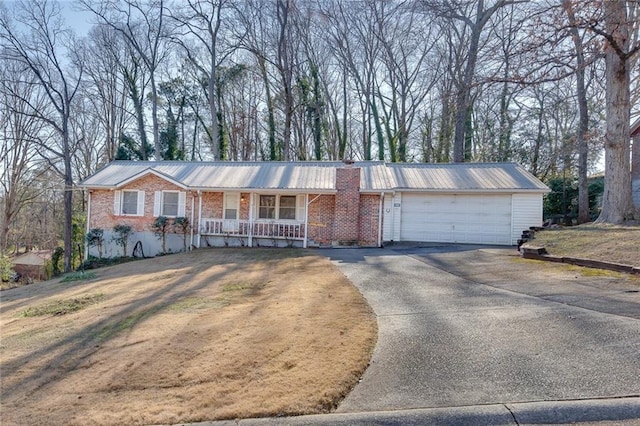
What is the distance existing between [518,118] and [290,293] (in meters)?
24.4

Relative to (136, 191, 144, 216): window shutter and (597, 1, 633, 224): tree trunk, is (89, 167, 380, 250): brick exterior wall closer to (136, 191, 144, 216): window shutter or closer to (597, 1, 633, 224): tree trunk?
(136, 191, 144, 216): window shutter

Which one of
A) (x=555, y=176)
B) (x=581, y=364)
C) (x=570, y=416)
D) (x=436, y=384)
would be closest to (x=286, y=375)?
(x=436, y=384)

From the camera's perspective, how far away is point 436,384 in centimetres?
333

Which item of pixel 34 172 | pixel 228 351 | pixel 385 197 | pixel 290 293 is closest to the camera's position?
pixel 228 351

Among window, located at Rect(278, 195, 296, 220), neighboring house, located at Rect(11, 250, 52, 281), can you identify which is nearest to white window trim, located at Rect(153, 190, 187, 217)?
window, located at Rect(278, 195, 296, 220)

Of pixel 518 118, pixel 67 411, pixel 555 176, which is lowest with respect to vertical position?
pixel 67 411

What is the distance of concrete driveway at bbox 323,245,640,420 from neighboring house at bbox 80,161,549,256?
8.05 m

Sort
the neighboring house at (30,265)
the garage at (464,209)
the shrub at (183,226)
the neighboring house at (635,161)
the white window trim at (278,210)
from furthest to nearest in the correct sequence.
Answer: the neighboring house at (30,265), the neighboring house at (635,161), the white window trim at (278,210), the shrub at (183,226), the garage at (464,209)

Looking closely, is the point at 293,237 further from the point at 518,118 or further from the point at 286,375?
the point at 518,118

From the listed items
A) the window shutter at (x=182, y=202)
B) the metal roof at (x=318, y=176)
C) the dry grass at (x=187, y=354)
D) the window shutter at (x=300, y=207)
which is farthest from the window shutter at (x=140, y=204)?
the dry grass at (x=187, y=354)

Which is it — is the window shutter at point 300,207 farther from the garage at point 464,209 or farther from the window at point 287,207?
the garage at point 464,209

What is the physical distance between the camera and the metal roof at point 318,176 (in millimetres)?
15894

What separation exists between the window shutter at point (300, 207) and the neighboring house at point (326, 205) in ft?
0.15

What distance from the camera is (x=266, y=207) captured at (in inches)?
678
